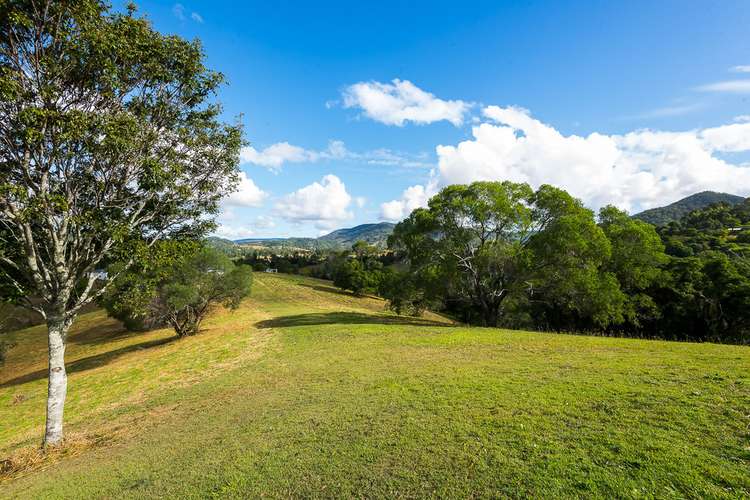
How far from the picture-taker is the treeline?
75.5 ft

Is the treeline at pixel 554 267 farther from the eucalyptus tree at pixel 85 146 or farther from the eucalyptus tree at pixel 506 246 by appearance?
the eucalyptus tree at pixel 85 146

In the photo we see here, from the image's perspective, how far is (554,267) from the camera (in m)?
23.5

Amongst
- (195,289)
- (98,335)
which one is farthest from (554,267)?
(98,335)

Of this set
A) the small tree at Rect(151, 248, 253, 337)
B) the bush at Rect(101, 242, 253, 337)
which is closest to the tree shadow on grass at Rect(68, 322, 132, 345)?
the bush at Rect(101, 242, 253, 337)

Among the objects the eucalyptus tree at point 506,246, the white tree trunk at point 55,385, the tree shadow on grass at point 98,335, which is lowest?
the tree shadow on grass at point 98,335

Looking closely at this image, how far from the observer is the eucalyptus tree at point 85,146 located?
334 inches

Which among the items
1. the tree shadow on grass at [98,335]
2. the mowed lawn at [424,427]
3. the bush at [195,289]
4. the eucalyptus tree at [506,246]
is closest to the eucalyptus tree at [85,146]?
the mowed lawn at [424,427]

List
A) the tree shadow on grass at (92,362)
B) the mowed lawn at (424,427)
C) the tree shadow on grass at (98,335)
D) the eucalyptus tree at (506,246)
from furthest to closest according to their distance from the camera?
the tree shadow on grass at (98,335)
the tree shadow on grass at (92,362)
the eucalyptus tree at (506,246)
the mowed lawn at (424,427)

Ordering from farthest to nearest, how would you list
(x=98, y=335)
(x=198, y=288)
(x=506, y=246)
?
(x=98, y=335), (x=198, y=288), (x=506, y=246)

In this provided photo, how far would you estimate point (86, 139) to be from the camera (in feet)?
29.1

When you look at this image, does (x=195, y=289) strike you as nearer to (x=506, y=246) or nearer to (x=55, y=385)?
(x=55, y=385)

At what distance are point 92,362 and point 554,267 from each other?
36967 mm

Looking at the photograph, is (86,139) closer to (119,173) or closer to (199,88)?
(119,173)

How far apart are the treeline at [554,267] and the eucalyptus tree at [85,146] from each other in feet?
57.8
